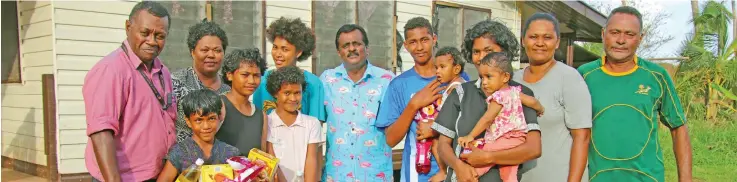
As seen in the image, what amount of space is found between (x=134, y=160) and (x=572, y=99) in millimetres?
1951

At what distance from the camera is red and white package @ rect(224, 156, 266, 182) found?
104 inches

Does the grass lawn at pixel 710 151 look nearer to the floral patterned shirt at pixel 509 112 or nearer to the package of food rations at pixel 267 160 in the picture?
the floral patterned shirt at pixel 509 112

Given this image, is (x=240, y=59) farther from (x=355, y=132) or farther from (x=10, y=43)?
(x=10, y=43)

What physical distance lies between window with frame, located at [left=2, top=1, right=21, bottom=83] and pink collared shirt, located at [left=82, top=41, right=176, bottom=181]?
16.6 ft

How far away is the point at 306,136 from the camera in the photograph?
10.8 ft

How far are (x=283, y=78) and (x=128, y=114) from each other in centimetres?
88

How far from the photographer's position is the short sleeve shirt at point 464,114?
8.86ft

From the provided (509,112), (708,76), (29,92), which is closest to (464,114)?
(509,112)

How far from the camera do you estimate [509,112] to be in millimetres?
2627

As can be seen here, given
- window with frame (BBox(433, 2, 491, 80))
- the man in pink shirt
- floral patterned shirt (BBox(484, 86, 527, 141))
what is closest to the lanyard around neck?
the man in pink shirt

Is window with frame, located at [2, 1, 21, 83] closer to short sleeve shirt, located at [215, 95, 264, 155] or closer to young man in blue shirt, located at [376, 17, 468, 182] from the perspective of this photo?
short sleeve shirt, located at [215, 95, 264, 155]

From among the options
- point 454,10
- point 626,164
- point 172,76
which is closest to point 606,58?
point 626,164

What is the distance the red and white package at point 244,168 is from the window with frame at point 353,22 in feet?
14.6

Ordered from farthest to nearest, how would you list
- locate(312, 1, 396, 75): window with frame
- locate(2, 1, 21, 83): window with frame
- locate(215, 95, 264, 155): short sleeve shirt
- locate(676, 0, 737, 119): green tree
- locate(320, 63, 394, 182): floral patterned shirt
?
locate(676, 0, 737, 119): green tree
locate(312, 1, 396, 75): window with frame
locate(2, 1, 21, 83): window with frame
locate(320, 63, 394, 182): floral patterned shirt
locate(215, 95, 264, 155): short sleeve shirt
